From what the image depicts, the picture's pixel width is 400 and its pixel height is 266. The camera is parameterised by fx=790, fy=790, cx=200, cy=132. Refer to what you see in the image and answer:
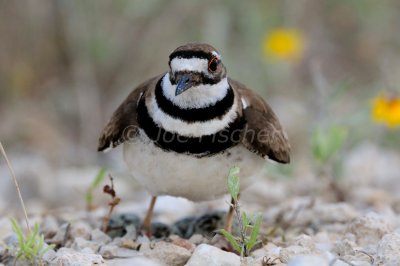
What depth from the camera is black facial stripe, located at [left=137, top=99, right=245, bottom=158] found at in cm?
464

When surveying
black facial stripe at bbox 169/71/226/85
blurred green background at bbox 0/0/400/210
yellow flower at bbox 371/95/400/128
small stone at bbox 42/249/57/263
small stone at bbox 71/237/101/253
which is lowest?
small stone at bbox 42/249/57/263

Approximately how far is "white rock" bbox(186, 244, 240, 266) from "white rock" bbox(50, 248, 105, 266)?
0.47 m

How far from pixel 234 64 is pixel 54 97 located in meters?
2.32

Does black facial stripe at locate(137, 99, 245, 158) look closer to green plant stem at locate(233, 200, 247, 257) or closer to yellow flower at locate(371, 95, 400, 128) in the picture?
green plant stem at locate(233, 200, 247, 257)

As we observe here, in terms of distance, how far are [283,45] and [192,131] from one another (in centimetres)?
435

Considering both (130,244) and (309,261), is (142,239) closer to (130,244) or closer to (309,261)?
(130,244)

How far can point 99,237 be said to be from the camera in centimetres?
493

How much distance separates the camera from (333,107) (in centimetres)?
914

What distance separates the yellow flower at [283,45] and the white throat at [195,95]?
4.09 meters

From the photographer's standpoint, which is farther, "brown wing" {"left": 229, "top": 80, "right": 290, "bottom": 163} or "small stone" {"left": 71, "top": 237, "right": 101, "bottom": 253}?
"brown wing" {"left": 229, "top": 80, "right": 290, "bottom": 163}

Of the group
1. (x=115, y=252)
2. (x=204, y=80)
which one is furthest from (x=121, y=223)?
(x=204, y=80)

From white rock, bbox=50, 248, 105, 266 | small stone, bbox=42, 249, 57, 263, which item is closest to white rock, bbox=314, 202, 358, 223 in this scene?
white rock, bbox=50, 248, 105, 266

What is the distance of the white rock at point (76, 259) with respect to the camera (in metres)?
3.94

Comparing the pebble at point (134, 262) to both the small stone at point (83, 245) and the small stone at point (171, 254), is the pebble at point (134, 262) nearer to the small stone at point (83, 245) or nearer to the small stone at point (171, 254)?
the small stone at point (171, 254)
